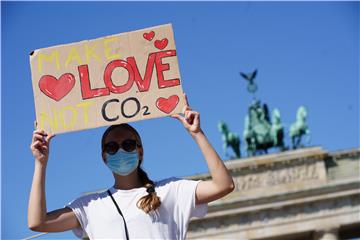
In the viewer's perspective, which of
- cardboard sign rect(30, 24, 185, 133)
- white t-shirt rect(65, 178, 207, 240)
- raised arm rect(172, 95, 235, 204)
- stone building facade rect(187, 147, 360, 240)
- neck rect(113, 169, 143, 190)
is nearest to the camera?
white t-shirt rect(65, 178, 207, 240)

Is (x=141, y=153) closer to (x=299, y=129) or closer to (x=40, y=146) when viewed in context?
(x=40, y=146)

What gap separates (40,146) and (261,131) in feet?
122

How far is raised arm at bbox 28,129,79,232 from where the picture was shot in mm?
4539

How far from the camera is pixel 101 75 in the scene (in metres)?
4.87

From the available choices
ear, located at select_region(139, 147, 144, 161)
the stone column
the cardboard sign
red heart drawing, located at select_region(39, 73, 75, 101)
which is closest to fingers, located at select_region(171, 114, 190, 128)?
the cardboard sign

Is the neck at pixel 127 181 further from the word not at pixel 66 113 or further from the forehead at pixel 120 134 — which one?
the word not at pixel 66 113

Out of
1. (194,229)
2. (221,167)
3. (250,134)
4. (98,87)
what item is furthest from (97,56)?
(250,134)

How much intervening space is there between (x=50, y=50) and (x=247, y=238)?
32.8 meters

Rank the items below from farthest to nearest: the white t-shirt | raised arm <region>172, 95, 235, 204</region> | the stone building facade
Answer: the stone building facade
raised arm <region>172, 95, 235, 204</region>
the white t-shirt

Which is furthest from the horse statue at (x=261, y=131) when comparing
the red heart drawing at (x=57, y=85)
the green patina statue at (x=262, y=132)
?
the red heart drawing at (x=57, y=85)

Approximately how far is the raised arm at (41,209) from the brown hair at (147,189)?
293mm

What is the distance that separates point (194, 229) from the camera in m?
37.2

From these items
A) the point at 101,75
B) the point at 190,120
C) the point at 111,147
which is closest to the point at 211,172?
the point at 190,120

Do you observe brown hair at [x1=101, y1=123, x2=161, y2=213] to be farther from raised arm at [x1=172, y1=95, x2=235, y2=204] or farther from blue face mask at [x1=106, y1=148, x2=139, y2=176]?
raised arm at [x1=172, y1=95, x2=235, y2=204]
